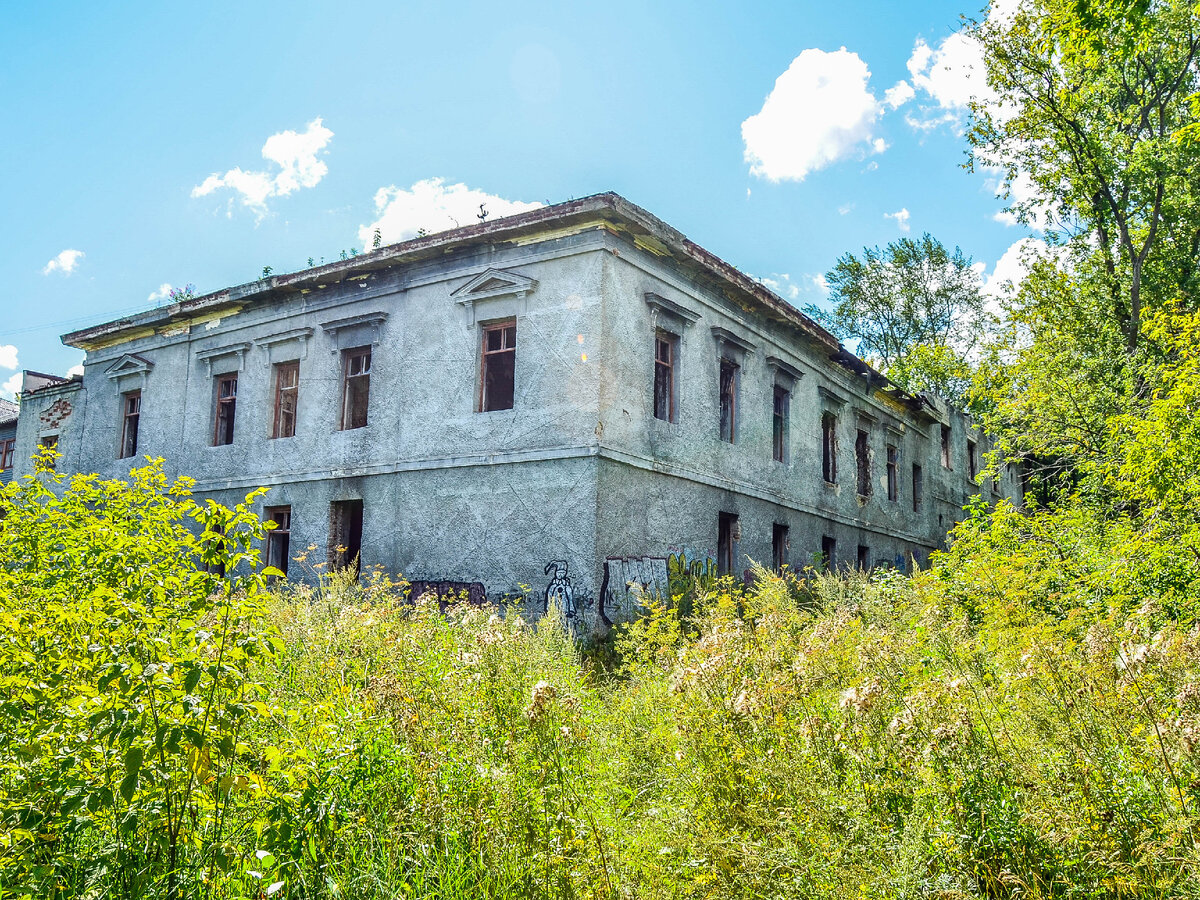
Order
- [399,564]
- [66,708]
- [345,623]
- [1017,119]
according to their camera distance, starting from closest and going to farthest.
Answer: [66,708] < [345,623] < [399,564] < [1017,119]

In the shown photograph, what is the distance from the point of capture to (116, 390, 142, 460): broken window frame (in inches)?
727

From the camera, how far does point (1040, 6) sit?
52.6 ft

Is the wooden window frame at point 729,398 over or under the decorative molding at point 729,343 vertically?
under

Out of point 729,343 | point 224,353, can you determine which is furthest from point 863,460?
point 224,353

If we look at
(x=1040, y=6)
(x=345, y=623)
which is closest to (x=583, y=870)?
(x=345, y=623)

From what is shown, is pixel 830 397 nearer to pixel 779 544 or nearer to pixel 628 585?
pixel 779 544

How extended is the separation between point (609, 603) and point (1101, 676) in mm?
8477

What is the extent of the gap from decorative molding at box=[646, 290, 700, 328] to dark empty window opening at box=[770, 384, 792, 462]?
349 centimetres

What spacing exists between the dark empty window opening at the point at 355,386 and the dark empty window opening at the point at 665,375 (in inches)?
202

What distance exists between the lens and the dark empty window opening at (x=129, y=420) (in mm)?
18484

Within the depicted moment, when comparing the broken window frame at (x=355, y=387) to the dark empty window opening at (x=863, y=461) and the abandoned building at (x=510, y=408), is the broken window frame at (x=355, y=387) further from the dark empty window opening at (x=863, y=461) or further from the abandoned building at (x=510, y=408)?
the dark empty window opening at (x=863, y=461)

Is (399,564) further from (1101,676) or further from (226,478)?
(1101,676)

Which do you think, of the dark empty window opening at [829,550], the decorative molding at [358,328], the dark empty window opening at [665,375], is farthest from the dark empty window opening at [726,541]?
the decorative molding at [358,328]

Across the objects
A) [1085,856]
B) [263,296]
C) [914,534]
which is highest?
[263,296]
